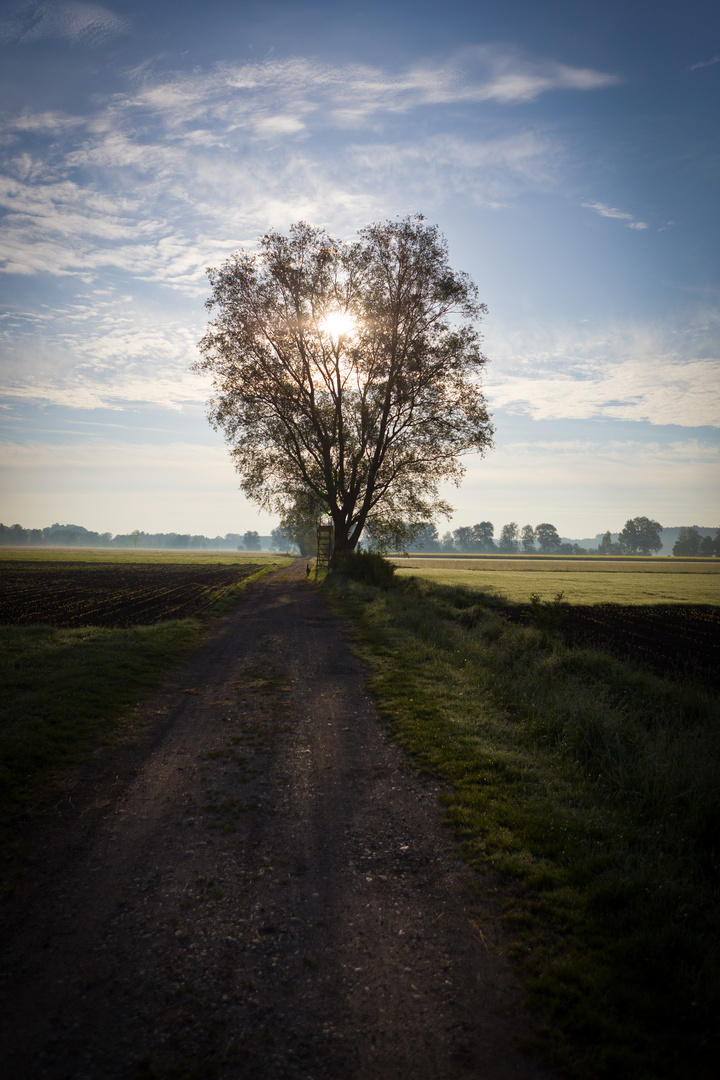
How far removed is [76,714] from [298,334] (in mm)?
25778

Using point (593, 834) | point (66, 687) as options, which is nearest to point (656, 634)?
point (593, 834)

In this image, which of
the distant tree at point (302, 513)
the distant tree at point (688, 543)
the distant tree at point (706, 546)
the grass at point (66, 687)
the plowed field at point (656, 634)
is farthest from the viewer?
the distant tree at point (706, 546)

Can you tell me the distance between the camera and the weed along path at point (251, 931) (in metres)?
2.84

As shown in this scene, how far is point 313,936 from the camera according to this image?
3.69 m

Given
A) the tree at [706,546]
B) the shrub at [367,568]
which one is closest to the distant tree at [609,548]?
the tree at [706,546]

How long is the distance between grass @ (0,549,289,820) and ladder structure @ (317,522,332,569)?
2945 cm

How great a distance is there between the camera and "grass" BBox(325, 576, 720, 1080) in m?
3.03

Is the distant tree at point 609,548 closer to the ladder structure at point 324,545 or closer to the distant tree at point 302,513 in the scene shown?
the ladder structure at point 324,545

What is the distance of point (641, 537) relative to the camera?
7116 inches

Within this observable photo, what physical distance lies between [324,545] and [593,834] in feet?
148

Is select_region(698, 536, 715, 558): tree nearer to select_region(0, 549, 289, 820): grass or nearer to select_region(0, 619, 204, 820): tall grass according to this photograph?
select_region(0, 549, 289, 820): grass

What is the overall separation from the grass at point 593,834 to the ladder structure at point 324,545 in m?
33.8

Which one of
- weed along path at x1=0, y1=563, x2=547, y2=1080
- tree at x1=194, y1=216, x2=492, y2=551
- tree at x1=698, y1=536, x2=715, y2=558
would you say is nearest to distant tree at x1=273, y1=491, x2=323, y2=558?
tree at x1=194, y1=216, x2=492, y2=551

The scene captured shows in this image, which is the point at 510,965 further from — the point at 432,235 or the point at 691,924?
the point at 432,235
